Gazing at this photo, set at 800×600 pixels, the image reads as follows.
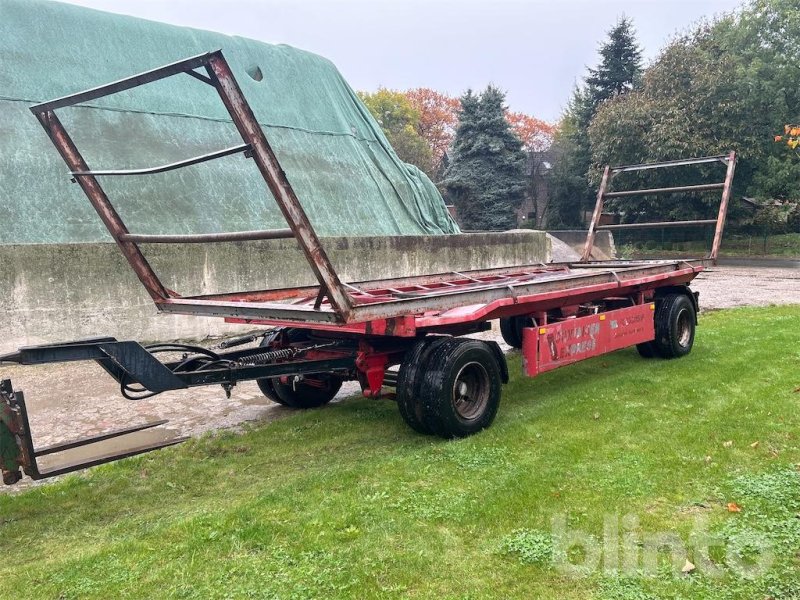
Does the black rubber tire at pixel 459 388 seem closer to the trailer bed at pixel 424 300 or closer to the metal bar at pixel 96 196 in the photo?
the trailer bed at pixel 424 300

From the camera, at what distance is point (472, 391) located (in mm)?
5520

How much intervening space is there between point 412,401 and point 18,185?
8790 mm

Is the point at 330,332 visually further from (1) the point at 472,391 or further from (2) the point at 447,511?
(2) the point at 447,511

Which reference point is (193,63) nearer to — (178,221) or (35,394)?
(35,394)

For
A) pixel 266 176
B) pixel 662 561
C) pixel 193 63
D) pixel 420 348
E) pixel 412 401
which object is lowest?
pixel 662 561

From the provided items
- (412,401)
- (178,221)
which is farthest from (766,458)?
(178,221)

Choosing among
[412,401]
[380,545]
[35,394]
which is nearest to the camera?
[380,545]

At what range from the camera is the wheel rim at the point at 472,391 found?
17.6 ft

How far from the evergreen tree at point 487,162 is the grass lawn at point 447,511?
29.5 metres

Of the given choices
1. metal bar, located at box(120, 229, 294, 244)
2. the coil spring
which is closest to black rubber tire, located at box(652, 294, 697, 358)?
the coil spring

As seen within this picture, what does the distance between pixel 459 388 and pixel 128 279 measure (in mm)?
6349

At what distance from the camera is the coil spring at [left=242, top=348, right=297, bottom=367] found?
513 cm

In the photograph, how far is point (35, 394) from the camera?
24.4 ft

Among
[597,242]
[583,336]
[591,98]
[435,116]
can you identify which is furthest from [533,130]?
[583,336]
